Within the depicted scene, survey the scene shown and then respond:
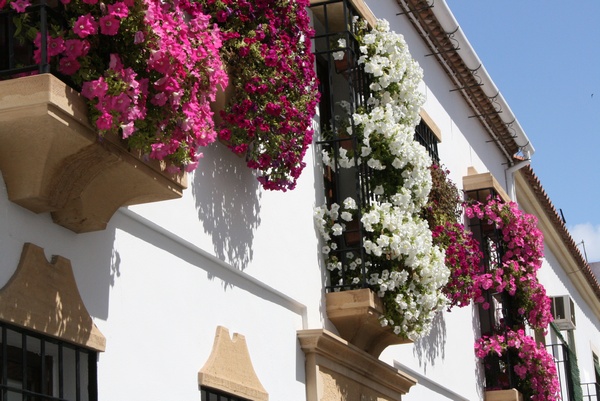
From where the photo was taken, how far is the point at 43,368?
5.47 metres

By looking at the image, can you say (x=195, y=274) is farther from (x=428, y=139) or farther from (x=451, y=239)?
(x=428, y=139)

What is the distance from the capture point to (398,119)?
9812 mm

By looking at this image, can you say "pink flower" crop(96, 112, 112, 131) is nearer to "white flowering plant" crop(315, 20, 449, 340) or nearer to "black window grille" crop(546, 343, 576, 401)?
"white flowering plant" crop(315, 20, 449, 340)

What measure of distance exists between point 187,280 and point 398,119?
3.33 meters

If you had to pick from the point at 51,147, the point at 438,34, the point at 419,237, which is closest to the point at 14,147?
the point at 51,147

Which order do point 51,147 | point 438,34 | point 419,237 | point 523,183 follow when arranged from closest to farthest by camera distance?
1. point 51,147
2. point 419,237
3. point 438,34
4. point 523,183

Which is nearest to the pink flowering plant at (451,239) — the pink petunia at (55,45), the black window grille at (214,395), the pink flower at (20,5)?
the black window grille at (214,395)

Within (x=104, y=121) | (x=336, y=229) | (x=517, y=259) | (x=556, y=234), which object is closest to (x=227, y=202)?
(x=336, y=229)

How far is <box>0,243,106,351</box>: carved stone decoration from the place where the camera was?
534cm

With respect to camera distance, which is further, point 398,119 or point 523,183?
point 523,183

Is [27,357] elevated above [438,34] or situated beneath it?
situated beneath

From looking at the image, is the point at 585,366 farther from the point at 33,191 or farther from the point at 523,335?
the point at 33,191

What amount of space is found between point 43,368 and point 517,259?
Answer: 10.0 metres

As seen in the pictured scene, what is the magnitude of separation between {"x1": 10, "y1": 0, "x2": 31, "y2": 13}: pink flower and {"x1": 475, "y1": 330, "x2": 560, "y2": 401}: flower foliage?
9551mm
